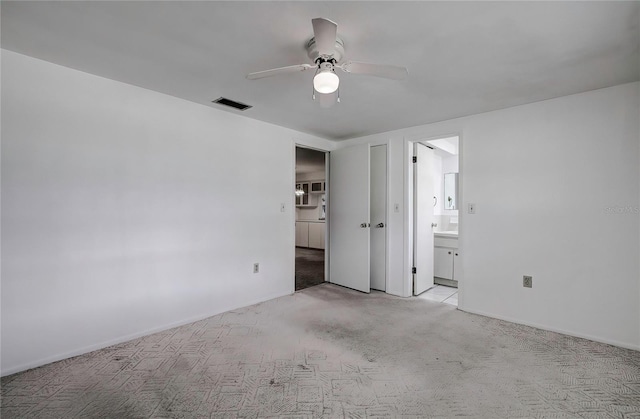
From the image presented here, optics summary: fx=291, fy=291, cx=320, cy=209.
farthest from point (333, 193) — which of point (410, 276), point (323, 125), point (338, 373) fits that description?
point (338, 373)

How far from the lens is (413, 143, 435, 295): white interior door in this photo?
398 cm

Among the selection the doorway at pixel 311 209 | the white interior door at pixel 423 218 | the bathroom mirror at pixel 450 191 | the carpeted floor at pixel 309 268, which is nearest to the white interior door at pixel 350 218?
the carpeted floor at pixel 309 268

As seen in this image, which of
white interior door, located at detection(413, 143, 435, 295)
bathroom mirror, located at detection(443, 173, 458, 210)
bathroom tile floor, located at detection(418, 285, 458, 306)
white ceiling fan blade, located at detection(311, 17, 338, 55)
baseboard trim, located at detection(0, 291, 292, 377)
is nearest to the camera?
white ceiling fan blade, located at detection(311, 17, 338, 55)

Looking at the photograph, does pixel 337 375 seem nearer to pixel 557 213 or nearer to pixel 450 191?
pixel 557 213

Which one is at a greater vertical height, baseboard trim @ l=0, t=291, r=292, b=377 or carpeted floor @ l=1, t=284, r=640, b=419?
baseboard trim @ l=0, t=291, r=292, b=377

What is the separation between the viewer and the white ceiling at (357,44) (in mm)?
1611

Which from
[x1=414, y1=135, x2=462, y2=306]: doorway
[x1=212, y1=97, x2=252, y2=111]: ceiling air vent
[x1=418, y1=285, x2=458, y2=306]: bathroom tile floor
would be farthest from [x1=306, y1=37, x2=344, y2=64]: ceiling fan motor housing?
[x1=418, y1=285, x2=458, y2=306]: bathroom tile floor

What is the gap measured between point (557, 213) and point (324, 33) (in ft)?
9.18

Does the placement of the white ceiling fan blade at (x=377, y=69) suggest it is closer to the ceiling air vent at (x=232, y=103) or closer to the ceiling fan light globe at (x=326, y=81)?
the ceiling fan light globe at (x=326, y=81)

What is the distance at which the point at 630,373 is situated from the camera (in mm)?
2125

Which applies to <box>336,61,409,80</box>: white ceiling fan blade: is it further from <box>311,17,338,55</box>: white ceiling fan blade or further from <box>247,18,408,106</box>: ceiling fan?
<box>311,17,338,55</box>: white ceiling fan blade

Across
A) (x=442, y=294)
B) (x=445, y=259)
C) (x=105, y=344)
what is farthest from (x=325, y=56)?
(x=445, y=259)

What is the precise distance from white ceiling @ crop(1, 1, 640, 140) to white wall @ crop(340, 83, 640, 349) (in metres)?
0.32

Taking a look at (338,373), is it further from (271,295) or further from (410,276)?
(410,276)
